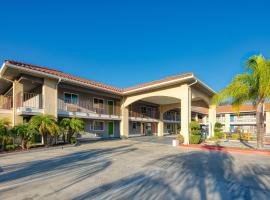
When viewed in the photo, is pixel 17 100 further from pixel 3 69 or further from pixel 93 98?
pixel 93 98

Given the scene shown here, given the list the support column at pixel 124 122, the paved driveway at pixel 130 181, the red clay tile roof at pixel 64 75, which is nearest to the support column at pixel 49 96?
the red clay tile roof at pixel 64 75

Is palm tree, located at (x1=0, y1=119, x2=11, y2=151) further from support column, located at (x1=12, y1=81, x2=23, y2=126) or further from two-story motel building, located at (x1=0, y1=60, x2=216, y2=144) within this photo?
support column, located at (x1=12, y1=81, x2=23, y2=126)

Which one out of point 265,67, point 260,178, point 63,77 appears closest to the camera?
point 260,178

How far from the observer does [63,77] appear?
15.6m

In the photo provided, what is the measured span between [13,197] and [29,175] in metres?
2.08

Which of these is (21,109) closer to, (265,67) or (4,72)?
(4,72)

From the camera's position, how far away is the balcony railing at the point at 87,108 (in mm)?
17266

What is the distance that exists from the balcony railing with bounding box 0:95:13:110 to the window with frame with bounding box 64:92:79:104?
18.3 ft

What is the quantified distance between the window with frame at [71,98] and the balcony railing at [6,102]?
5.59 metres

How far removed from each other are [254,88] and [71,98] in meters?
15.7

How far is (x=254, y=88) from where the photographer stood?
12.2m

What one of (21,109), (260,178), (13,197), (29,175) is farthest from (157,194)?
(21,109)

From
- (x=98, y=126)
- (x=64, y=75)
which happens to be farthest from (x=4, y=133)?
(x=98, y=126)

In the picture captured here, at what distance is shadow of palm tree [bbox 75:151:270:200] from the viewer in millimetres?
4844
